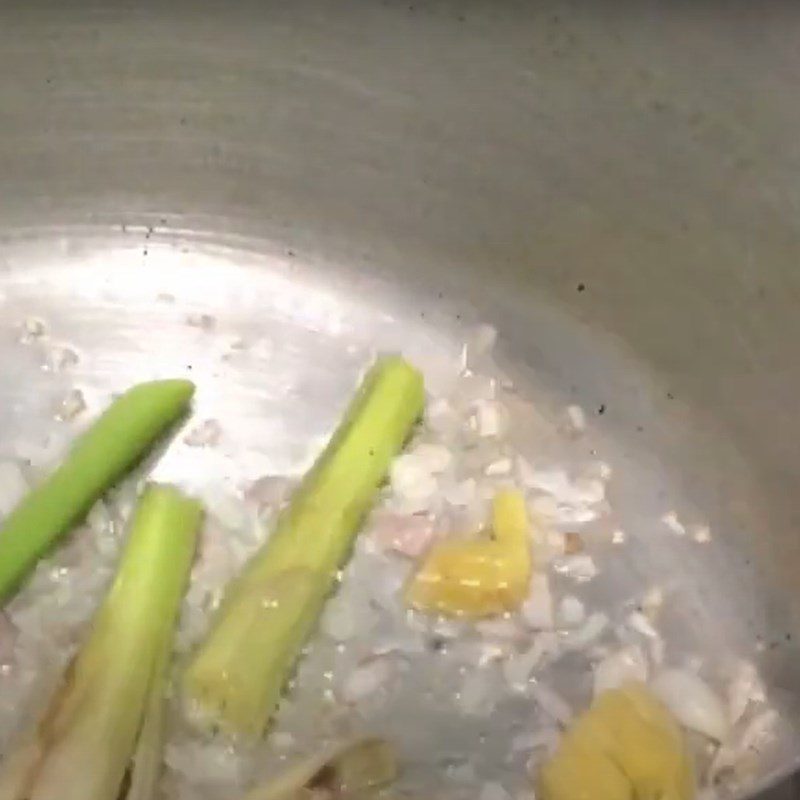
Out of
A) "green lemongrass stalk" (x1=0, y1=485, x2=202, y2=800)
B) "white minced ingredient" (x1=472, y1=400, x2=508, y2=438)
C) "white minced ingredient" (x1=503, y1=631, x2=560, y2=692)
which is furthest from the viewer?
"white minced ingredient" (x1=472, y1=400, x2=508, y2=438)

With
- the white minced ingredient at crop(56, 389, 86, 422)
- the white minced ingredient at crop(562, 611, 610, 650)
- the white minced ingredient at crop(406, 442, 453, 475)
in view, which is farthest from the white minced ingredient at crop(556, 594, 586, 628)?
the white minced ingredient at crop(56, 389, 86, 422)

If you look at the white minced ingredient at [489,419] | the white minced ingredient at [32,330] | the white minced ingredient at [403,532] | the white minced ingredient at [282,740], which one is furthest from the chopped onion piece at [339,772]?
the white minced ingredient at [32,330]

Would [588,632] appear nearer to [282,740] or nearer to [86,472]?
[282,740]

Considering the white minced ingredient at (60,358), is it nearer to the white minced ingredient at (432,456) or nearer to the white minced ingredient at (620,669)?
the white minced ingredient at (432,456)

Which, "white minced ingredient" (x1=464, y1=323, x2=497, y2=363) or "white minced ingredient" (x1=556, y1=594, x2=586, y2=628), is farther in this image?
"white minced ingredient" (x1=464, y1=323, x2=497, y2=363)

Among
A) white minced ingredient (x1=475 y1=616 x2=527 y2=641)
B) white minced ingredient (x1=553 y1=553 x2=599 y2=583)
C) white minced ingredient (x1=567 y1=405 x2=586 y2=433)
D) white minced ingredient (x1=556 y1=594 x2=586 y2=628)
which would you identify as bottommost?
white minced ingredient (x1=475 y1=616 x2=527 y2=641)

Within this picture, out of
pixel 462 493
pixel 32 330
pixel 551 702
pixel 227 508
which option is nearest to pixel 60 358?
pixel 32 330

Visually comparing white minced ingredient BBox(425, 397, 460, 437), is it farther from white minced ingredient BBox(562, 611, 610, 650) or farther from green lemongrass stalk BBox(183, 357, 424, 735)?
white minced ingredient BBox(562, 611, 610, 650)

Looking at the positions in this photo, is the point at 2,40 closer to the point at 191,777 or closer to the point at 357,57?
the point at 357,57
